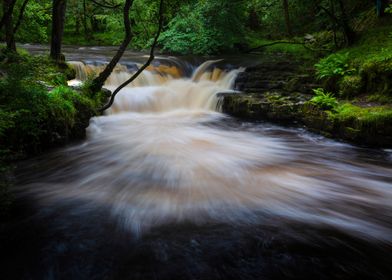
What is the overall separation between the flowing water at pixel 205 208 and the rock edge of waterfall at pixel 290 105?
15.2 inches

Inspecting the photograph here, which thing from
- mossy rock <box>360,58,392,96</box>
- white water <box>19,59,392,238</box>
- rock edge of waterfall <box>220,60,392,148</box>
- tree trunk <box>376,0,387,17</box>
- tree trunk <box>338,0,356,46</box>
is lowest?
Answer: white water <box>19,59,392,238</box>

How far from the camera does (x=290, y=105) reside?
9609mm

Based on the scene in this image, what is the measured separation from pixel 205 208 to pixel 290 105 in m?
5.78

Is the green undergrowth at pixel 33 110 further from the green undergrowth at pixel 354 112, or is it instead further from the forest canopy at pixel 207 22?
the green undergrowth at pixel 354 112

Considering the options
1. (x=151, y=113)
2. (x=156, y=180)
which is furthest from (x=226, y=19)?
(x=156, y=180)

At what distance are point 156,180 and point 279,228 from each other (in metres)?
2.46

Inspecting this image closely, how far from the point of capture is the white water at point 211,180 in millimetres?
4605

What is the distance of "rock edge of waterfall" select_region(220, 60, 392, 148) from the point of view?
7594 millimetres

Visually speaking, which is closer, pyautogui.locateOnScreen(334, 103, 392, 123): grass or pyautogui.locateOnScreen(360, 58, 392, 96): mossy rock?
pyautogui.locateOnScreen(334, 103, 392, 123): grass

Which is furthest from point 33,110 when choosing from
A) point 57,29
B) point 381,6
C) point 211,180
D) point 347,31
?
point 381,6

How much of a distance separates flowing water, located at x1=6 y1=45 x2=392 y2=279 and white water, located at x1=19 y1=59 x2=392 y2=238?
0.08 feet

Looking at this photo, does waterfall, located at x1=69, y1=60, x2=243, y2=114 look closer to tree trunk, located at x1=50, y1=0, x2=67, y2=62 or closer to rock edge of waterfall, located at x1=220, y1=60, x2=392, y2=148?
rock edge of waterfall, located at x1=220, y1=60, x2=392, y2=148

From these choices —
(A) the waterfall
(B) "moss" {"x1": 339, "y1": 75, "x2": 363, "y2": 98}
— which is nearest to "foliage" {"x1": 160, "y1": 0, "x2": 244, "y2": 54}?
(A) the waterfall

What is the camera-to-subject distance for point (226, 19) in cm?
1677
